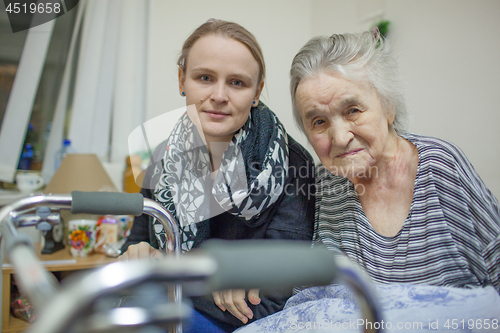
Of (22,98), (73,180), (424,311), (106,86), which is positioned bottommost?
(424,311)

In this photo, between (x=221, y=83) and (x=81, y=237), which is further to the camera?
(x=81, y=237)

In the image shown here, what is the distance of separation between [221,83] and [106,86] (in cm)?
100

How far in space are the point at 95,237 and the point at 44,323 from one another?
126cm

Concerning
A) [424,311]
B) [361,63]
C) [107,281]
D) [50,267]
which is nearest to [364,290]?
[107,281]

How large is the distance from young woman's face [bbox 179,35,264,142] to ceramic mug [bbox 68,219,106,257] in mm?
736

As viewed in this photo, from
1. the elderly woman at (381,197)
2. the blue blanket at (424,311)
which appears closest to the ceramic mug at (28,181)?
the elderly woman at (381,197)

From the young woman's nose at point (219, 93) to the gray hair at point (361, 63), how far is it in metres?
0.18

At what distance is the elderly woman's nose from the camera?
2.81ft

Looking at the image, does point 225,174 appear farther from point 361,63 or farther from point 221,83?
point 361,63

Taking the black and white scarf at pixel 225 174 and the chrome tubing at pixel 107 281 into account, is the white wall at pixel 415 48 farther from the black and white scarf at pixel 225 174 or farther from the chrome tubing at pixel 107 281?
the chrome tubing at pixel 107 281

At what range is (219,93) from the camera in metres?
0.86

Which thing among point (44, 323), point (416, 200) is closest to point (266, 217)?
point (416, 200)
